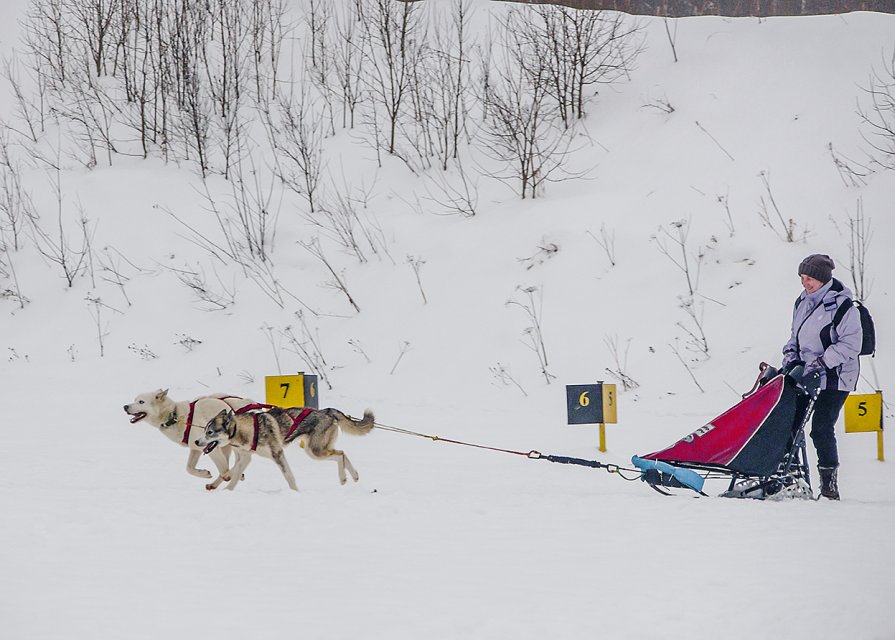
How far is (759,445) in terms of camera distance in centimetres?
523

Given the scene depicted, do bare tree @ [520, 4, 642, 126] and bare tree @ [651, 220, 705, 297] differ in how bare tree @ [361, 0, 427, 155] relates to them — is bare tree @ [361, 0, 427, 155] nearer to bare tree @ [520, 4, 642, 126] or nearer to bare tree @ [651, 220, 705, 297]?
bare tree @ [520, 4, 642, 126]

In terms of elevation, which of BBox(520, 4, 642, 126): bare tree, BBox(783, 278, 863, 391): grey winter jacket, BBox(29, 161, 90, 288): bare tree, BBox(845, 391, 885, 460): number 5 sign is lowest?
BBox(845, 391, 885, 460): number 5 sign

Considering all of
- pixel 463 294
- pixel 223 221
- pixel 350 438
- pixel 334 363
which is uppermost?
pixel 223 221

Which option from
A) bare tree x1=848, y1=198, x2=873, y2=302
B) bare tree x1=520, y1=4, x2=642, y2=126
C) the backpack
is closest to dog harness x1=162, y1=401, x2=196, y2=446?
the backpack

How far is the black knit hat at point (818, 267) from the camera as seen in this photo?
530 cm

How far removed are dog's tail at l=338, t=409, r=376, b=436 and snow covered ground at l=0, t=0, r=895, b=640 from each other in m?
0.46

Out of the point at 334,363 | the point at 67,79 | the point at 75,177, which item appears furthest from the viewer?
the point at 67,79

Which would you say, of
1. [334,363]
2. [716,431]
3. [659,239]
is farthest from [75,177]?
[716,431]

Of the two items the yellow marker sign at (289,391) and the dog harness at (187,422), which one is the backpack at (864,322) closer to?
the dog harness at (187,422)

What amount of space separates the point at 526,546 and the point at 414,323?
6.94m

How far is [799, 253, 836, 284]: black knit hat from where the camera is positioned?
530cm

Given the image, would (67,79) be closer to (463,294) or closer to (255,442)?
(463,294)

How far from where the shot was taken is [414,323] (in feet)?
36.2

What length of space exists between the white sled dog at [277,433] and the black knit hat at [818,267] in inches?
125
